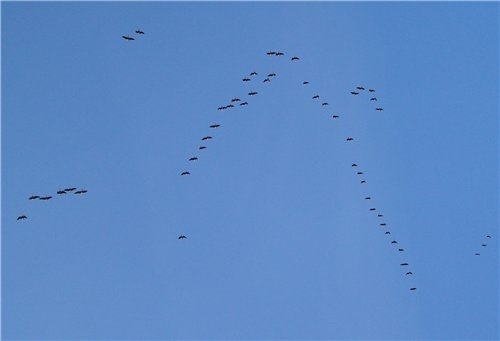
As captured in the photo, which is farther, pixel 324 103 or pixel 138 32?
pixel 324 103

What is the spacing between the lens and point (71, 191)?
7469 cm

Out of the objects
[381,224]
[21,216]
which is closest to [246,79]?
[21,216]

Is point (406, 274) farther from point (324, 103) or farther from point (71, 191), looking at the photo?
point (71, 191)

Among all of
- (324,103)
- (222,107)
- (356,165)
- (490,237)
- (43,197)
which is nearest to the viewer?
(43,197)

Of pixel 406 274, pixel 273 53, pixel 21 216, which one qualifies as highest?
pixel 273 53

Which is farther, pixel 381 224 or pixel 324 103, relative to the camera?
pixel 381 224

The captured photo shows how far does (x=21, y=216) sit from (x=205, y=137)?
20.6 metres

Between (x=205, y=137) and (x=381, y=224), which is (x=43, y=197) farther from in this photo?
(x=381, y=224)

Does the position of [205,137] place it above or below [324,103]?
below

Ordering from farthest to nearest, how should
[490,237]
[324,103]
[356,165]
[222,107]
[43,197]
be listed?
[490,237] < [356,165] < [324,103] < [222,107] < [43,197]

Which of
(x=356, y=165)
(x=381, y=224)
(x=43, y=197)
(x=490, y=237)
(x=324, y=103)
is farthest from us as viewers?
(x=490, y=237)

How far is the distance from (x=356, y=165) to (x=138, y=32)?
33710 millimetres

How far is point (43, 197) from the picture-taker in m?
74.4

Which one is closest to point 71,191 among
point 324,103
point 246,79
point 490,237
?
point 246,79
